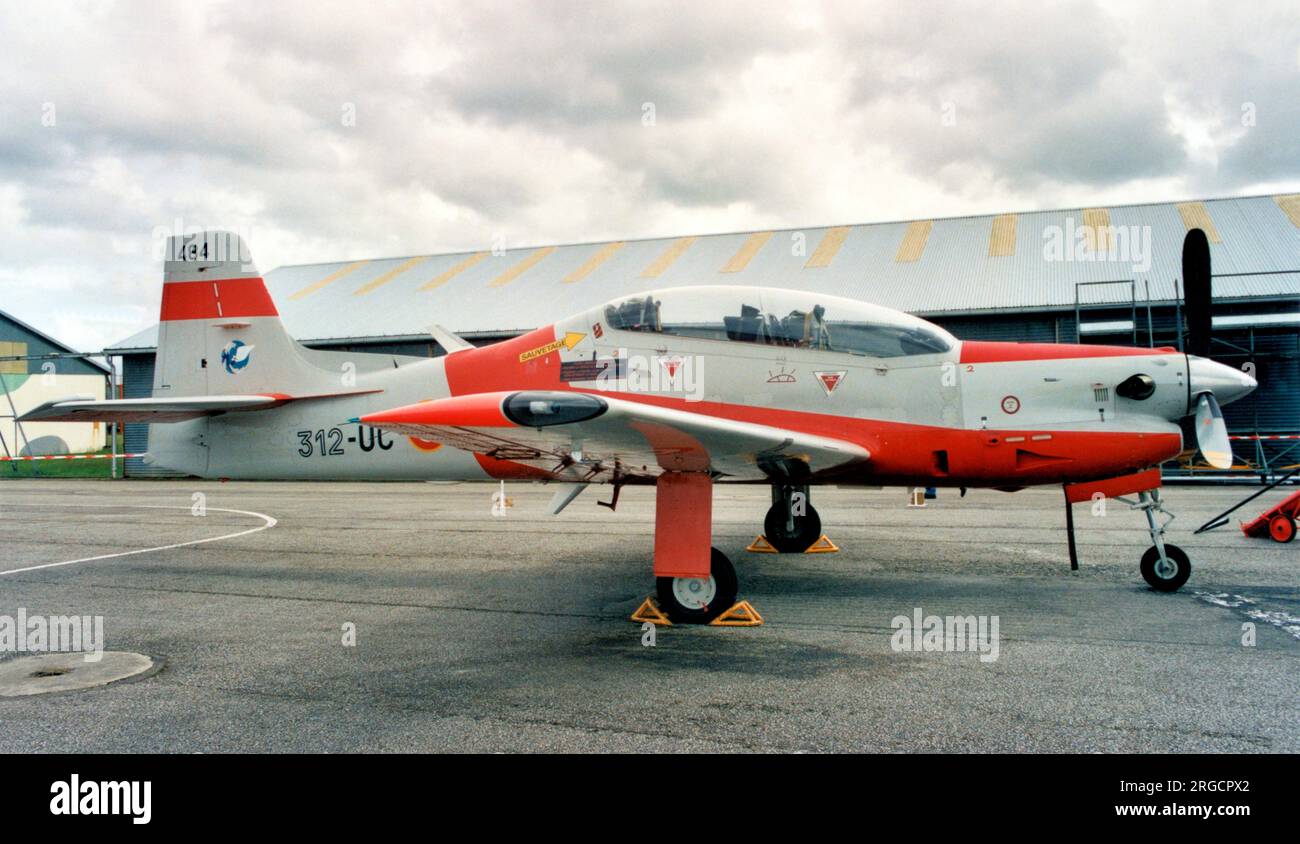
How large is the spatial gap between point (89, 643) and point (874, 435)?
614cm

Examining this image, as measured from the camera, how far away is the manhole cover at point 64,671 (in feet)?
16.3

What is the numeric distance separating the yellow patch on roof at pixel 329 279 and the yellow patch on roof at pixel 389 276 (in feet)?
6.19

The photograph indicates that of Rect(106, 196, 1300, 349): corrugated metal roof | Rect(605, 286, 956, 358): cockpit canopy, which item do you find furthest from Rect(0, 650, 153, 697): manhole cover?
Rect(106, 196, 1300, 349): corrugated metal roof

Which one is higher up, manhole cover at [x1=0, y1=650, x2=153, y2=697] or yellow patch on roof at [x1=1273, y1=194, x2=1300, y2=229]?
yellow patch on roof at [x1=1273, y1=194, x2=1300, y2=229]

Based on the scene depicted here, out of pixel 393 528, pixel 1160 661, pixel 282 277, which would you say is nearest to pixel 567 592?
pixel 1160 661

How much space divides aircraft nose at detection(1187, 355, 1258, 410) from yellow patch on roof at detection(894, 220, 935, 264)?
722 inches

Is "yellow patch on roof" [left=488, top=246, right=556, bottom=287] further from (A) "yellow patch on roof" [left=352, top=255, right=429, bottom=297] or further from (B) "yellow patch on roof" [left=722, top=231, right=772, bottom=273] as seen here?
(B) "yellow patch on roof" [left=722, top=231, right=772, bottom=273]

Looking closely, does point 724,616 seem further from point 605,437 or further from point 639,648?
point 605,437

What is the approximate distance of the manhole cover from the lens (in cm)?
497

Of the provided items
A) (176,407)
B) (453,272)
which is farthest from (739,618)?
(453,272)

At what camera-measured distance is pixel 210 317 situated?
966cm

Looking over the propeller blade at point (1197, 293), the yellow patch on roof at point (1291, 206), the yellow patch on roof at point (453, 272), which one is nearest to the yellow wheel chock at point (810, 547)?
the propeller blade at point (1197, 293)

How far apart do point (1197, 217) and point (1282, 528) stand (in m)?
17.3

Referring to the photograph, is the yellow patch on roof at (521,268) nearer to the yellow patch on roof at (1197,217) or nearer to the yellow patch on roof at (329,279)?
the yellow patch on roof at (329,279)
